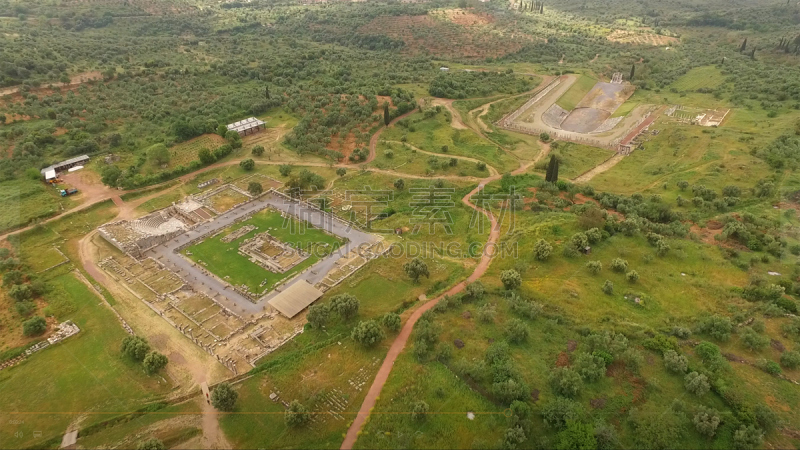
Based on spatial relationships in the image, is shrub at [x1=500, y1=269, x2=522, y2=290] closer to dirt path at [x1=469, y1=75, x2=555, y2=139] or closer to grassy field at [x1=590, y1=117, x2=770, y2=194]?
grassy field at [x1=590, y1=117, x2=770, y2=194]

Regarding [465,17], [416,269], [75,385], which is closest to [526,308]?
[416,269]

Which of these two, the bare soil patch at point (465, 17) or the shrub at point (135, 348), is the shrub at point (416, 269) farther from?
the bare soil patch at point (465, 17)

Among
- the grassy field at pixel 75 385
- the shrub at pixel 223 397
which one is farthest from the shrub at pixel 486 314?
the grassy field at pixel 75 385

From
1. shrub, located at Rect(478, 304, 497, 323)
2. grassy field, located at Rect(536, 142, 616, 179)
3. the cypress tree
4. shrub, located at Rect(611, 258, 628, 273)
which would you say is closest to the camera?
shrub, located at Rect(478, 304, 497, 323)

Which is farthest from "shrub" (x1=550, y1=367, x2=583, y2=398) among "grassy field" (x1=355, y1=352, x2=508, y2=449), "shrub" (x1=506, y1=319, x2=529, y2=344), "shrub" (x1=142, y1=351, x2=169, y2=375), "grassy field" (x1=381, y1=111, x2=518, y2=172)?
"grassy field" (x1=381, y1=111, x2=518, y2=172)

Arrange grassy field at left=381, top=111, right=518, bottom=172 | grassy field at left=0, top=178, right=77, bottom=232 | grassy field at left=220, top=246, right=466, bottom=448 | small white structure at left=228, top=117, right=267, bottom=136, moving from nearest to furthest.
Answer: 1. grassy field at left=220, top=246, right=466, bottom=448
2. grassy field at left=0, top=178, right=77, bottom=232
3. grassy field at left=381, top=111, right=518, bottom=172
4. small white structure at left=228, top=117, right=267, bottom=136

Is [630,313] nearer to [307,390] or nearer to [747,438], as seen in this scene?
[747,438]
